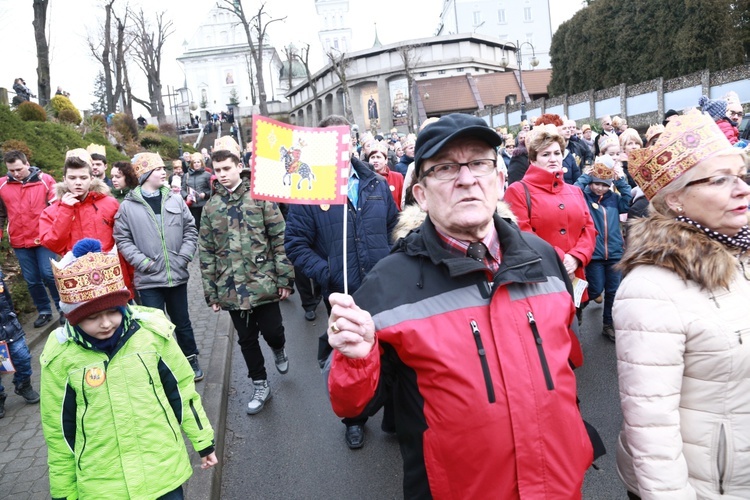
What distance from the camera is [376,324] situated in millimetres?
1896

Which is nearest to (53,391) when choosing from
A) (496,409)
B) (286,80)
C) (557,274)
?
(496,409)

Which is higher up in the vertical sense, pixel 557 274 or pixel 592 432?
pixel 557 274

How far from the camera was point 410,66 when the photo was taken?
5494 cm

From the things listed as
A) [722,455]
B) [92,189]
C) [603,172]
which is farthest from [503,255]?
[92,189]

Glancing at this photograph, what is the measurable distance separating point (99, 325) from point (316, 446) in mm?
2207

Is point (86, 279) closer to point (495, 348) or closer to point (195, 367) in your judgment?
point (495, 348)

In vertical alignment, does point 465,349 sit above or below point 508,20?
below

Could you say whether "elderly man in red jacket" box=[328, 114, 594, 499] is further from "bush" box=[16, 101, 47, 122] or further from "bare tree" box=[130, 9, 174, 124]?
"bare tree" box=[130, 9, 174, 124]

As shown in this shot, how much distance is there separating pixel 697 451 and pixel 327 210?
9.85ft

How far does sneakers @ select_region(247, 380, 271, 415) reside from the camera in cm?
495

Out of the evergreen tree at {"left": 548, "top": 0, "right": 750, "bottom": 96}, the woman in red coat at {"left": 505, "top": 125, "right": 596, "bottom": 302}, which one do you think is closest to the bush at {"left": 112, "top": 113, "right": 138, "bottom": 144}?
the woman in red coat at {"left": 505, "top": 125, "right": 596, "bottom": 302}

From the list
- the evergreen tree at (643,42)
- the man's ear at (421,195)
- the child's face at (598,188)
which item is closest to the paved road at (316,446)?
the child's face at (598,188)

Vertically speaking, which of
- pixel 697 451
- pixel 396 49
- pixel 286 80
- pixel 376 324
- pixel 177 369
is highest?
pixel 286 80

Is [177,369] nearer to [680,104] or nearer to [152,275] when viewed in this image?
[152,275]
